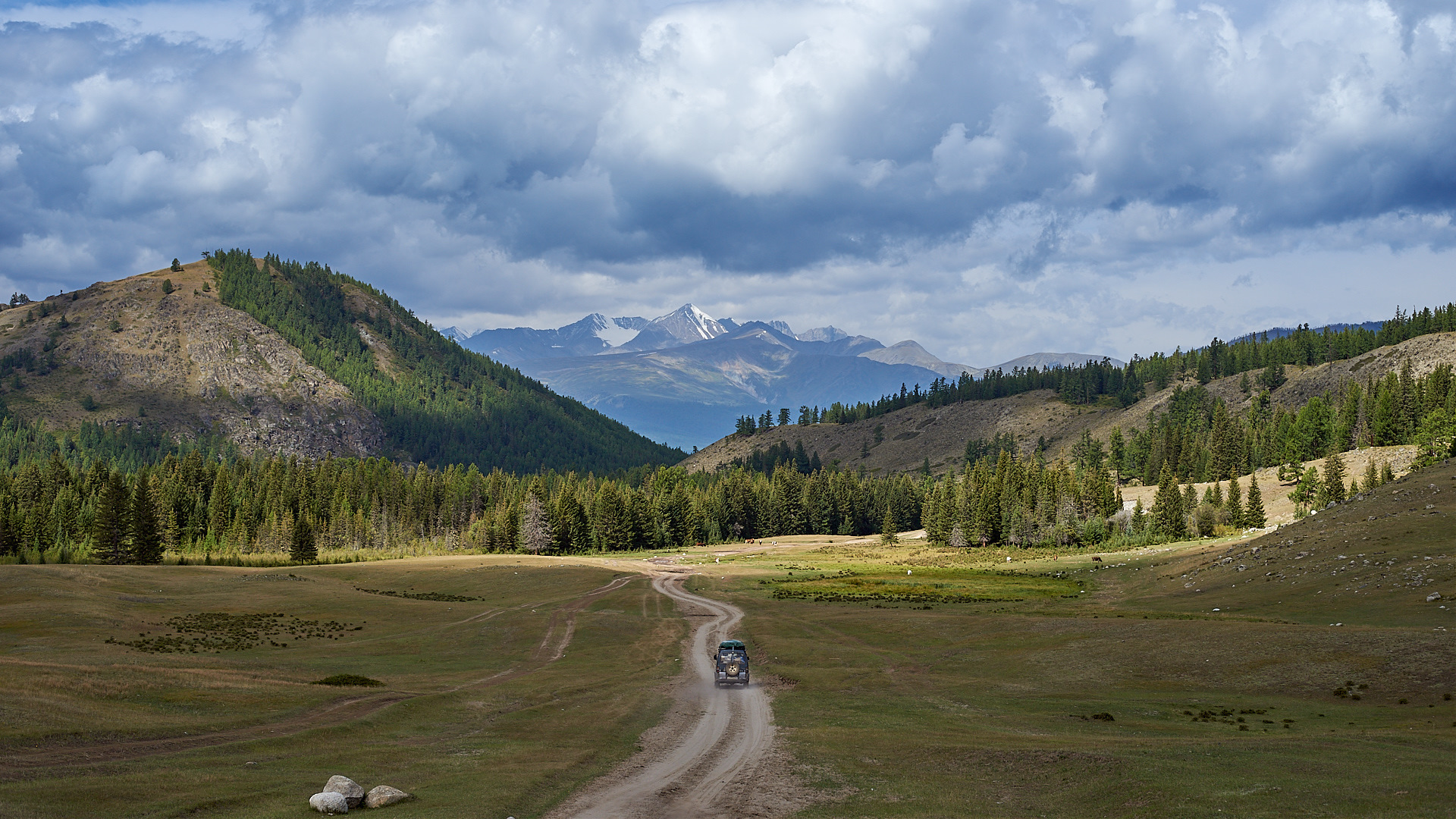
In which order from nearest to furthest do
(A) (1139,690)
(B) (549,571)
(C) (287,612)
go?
(A) (1139,690)
(C) (287,612)
(B) (549,571)

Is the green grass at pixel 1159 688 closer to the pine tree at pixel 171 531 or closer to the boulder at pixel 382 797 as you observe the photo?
the boulder at pixel 382 797

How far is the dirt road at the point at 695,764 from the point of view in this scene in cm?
2347

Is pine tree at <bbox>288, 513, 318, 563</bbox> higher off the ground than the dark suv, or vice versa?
pine tree at <bbox>288, 513, 318, 563</bbox>

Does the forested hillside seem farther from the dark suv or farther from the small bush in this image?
the dark suv

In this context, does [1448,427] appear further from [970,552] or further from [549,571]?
[549,571]

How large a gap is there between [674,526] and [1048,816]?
587ft

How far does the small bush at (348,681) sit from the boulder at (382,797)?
21.7 m

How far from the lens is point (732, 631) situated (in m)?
67.9

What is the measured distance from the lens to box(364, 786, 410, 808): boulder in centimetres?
2220

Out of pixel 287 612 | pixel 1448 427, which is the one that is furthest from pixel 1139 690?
pixel 1448 427

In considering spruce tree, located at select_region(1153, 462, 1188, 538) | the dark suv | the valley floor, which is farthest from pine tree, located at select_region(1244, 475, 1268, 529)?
the dark suv

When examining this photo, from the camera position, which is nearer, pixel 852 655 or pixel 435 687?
pixel 435 687

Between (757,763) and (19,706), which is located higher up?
(19,706)

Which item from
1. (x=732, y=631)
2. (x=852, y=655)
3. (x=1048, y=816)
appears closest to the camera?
(x=1048, y=816)
